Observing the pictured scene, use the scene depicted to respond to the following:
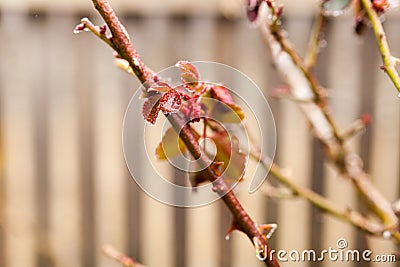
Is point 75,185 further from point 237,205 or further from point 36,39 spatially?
point 237,205

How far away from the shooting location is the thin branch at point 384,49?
1.15ft

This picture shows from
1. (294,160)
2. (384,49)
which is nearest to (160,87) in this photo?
(384,49)

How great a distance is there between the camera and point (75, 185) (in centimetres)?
167

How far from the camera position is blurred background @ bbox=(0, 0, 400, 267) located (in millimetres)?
1551

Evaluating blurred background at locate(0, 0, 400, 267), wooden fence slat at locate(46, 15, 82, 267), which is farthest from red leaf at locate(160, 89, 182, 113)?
wooden fence slat at locate(46, 15, 82, 267)

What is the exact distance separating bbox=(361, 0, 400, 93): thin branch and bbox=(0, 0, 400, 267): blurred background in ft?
3.76

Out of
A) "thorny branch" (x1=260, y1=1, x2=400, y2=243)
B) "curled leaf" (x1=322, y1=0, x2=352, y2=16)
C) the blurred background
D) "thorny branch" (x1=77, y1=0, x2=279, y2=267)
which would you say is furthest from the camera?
the blurred background

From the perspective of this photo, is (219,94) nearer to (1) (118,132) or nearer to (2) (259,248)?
(2) (259,248)

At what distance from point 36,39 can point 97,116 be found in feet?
0.84

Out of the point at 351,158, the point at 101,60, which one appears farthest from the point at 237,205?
the point at 101,60

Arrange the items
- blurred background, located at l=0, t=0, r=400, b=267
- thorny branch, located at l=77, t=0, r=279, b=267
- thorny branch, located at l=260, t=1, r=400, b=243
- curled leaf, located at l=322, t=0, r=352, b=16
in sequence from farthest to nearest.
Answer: blurred background, located at l=0, t=0, r=400, b=267, thorny branch, located at l=260, t=1, r=400, b=243, curled leaf, located at l=322, t=0, r=352, b=16, thorny branch, located at l=77, t=0, r=279, b=267

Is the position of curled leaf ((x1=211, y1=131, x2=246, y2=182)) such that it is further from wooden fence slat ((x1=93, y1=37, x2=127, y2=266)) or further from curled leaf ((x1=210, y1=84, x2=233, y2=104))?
wooden fence slat ((x1=93, y1=37, x2=127, y2=266))

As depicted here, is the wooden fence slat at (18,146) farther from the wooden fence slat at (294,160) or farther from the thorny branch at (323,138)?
the thorny branch at (323,138)

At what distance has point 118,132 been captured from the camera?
5.48 feet
